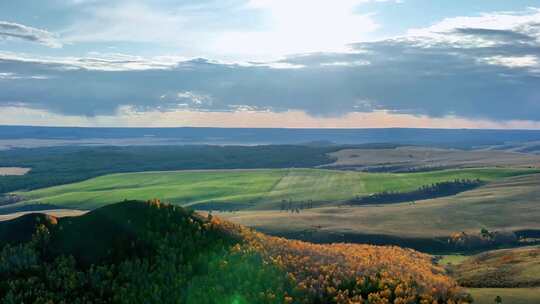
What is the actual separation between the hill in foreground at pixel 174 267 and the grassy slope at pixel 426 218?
7117cm

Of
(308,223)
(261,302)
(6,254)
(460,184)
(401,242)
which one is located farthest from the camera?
(460,184)

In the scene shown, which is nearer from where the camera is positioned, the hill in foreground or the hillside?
the hill in foreground

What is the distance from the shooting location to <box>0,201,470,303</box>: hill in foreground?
32938 mm

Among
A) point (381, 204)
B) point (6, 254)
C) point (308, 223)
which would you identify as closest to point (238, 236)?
point (6, 254)

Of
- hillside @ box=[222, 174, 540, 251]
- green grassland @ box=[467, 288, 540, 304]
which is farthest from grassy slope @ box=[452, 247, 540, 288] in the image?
hillside @ box=[222, 174, 540, 251]

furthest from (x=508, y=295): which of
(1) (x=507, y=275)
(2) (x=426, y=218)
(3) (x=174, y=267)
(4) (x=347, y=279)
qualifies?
(2) (x=426, y=218)

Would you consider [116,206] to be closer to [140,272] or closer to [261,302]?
[140,272]

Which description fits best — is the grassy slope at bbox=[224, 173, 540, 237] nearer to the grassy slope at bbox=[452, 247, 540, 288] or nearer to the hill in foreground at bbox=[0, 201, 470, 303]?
the grassy slope at bbox=[452, 247, 540, 288]

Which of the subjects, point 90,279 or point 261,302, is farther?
point 90,279

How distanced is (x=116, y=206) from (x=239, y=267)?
1171 cm

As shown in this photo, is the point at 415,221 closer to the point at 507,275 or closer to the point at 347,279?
the point at 507,275

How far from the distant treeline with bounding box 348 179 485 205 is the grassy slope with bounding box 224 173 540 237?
77.7 feet

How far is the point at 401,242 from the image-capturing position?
102m

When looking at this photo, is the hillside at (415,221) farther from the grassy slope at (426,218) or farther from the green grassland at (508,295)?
the green grassland at (508,295)
